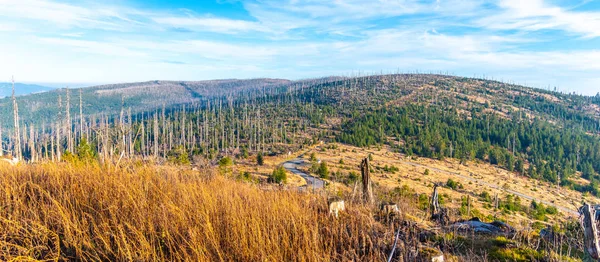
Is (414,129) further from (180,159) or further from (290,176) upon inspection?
(180,159)

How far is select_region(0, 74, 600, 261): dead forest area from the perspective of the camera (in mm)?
2805

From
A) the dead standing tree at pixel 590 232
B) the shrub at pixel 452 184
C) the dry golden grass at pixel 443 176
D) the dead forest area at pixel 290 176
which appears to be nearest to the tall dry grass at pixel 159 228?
the dead forest area at pixel 290 176

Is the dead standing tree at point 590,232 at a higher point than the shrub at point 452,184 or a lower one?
higher

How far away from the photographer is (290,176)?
4141 centimetres

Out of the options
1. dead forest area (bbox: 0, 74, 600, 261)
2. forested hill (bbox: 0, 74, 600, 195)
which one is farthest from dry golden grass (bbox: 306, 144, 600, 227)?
forested hill (bbox: 0, 74, 600, 195)

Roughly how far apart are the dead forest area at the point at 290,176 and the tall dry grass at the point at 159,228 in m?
0.02

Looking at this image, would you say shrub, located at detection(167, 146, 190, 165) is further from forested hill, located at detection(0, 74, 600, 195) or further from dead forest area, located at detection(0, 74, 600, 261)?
forested hill, located at detection(0, 74, 600, 195)

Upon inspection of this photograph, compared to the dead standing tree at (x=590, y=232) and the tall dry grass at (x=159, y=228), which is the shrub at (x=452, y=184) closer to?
the dead standing tree at (x=590, y=232)

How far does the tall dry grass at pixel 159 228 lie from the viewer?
2562 millimetres

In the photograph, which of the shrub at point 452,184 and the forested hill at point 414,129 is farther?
the forested hill at point 414,129

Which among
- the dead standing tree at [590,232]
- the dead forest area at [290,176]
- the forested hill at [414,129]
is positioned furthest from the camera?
the forested hill at [414,129]

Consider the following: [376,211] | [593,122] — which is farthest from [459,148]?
[593,122]

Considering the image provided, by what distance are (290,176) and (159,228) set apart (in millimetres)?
38763

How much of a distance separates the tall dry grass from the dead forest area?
0.02 meters
